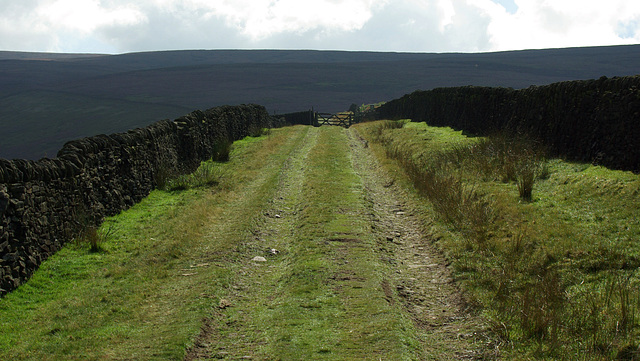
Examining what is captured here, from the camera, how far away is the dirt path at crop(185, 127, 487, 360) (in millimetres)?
5973

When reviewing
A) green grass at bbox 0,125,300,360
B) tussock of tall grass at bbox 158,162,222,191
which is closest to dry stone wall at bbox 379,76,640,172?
green grass at bbox 0,125,300,360

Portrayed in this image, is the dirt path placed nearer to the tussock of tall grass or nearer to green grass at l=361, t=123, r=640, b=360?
green grass at l=361, t=123, r=640, b=360

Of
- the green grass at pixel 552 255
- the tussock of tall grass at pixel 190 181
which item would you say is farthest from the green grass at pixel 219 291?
the tussock of tall grass at pixel 190 181

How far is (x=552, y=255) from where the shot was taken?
774 centimetres

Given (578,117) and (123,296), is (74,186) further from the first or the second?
(578,117)

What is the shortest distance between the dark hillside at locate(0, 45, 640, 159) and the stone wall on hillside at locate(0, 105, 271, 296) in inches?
1993

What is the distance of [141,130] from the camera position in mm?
14797

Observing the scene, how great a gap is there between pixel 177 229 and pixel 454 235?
5486 mm

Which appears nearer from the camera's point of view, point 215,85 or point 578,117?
point 578,117

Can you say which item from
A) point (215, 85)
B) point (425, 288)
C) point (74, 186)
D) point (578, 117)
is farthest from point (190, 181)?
point (215, 85)

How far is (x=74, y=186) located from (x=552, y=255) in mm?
8486

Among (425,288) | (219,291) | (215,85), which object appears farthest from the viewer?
(215,85)

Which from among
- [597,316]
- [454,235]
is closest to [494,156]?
[454,235]

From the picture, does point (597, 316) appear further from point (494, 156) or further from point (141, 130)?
point (141, 130)
